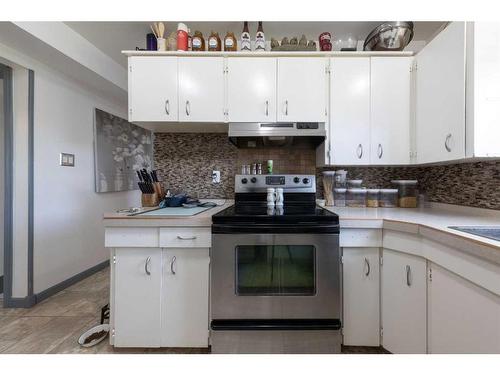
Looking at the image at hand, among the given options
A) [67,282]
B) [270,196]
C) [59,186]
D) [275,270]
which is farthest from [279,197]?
[67,282]

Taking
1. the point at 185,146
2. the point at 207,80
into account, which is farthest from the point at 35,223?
the point at 207,80

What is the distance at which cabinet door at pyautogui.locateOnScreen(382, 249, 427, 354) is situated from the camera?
129 centimetres

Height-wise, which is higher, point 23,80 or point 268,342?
point 23,80

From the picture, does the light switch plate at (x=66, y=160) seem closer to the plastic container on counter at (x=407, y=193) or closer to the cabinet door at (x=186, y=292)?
the cabinet door at (x=186, y=292)

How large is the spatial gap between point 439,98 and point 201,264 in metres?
1.81

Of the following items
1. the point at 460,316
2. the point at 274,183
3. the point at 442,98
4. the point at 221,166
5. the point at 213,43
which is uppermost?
the point at 213,43

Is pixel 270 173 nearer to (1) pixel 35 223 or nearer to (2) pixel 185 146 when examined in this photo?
(2) pixel 185 146

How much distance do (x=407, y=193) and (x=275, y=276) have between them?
1400 millimetres

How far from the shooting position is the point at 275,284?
1406 millimetres

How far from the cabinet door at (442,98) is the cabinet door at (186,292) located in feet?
5.27

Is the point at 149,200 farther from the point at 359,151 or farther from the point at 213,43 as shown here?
the point at 359,151

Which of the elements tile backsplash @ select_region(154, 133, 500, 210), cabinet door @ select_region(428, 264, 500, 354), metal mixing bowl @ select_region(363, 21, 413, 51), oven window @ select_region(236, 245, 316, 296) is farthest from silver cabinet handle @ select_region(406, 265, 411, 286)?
metal mixing bowl @ select_region(363, 21, 413, 51)

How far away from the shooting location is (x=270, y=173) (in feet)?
6.73

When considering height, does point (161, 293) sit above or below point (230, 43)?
below
